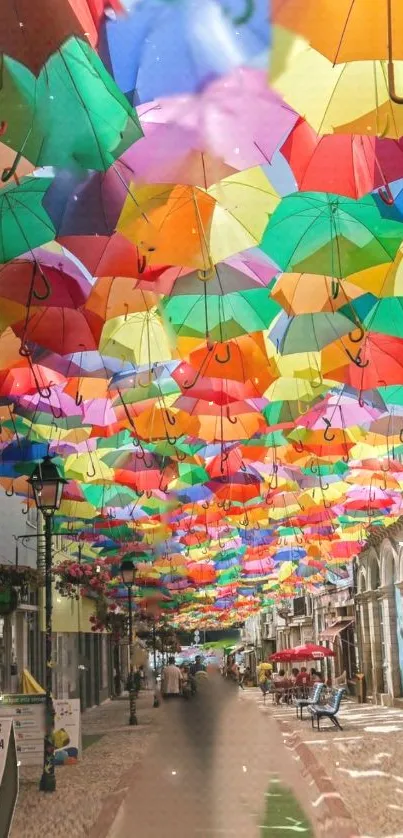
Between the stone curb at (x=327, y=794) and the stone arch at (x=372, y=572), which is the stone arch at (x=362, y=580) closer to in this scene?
the stone arch at (x=372, y=572)

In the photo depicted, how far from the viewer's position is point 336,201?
295 inches

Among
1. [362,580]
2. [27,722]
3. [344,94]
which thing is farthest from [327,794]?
[362,580]

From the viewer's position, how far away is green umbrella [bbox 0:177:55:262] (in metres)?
6.95

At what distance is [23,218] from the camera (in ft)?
23.3

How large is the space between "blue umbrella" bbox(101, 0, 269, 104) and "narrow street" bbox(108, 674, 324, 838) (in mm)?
6581

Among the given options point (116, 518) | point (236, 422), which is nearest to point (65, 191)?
point (236, 422)

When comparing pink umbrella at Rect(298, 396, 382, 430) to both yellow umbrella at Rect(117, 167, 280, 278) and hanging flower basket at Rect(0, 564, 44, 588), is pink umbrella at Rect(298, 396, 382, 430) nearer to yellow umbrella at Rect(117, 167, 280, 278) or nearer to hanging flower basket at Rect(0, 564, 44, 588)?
yellow umbrella at Rect(117, 167, 280, 278)

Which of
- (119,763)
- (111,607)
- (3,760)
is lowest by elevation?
(119,763)

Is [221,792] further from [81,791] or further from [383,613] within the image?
[383,613]

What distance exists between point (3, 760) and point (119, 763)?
8.36m

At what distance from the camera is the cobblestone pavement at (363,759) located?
9.88 metres

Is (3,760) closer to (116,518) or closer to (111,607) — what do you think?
(116,518)

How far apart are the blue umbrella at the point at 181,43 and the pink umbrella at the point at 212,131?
5.7 inches

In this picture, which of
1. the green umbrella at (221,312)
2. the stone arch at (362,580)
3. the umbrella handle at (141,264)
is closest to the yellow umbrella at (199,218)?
the umbrella handle at (141,264)
